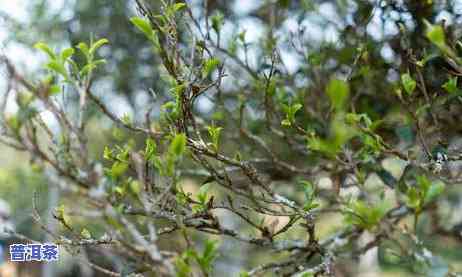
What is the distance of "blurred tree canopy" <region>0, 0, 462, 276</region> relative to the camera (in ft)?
2.07

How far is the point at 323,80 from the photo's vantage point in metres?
1.44

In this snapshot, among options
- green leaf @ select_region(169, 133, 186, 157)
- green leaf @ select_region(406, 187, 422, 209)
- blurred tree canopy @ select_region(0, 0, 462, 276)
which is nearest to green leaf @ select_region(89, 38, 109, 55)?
blurred tree canopy @ select_region(0, 0, 462, 276)

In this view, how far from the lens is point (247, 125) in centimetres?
157

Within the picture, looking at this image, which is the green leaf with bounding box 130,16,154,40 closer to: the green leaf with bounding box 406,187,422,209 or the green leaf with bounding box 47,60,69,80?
the green leaf with bounding box 47,60,69,80

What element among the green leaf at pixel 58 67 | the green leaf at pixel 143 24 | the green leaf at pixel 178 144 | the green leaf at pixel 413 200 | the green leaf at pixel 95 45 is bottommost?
the green leaf at pixel 413 200

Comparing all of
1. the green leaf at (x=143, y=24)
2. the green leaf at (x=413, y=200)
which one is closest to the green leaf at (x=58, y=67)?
the green leaf at (x=143, y=24)

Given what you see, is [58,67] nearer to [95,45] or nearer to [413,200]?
[95,45]

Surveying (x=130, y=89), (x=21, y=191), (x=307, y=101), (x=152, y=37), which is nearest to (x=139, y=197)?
(x=152, y=37)

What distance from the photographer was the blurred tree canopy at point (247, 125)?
2.07 feet

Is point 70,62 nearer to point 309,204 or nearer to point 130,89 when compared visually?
point 309,204

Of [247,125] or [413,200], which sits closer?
[413,200]

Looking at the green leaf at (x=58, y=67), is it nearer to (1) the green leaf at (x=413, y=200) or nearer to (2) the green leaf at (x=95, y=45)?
(2) the green leaf at (x=95, y=45)

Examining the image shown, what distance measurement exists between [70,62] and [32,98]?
0.40 feet

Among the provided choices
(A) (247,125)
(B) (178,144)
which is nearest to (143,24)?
(B) (178,144)
